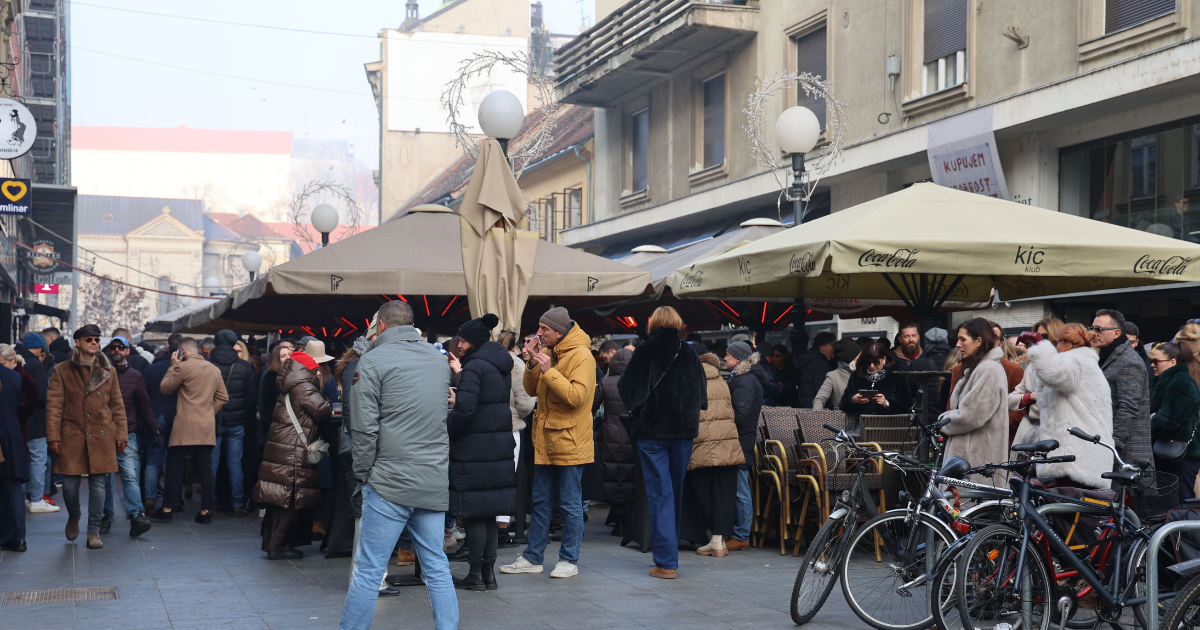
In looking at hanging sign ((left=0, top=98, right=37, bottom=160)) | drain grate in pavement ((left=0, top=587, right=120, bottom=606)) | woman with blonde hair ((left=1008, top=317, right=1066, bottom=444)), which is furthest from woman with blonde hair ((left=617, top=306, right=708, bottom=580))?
hanging sign ((left=0, top=98, right=37, bottom=160))

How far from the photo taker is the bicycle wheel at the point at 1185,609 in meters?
5.16

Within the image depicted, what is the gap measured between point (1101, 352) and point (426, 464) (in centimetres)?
466

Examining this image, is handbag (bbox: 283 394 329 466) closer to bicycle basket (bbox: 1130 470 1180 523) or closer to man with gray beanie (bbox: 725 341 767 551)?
man with gray beanie (bbox: 725 341 767 551)

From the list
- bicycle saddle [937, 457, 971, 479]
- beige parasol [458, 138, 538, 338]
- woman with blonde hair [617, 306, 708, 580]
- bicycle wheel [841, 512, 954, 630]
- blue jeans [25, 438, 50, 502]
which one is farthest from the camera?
blue jeans [25, 438, 50, 502]

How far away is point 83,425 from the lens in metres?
9.46

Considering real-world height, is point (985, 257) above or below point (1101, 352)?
above

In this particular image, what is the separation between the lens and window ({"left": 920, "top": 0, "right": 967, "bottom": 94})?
54.2 feet

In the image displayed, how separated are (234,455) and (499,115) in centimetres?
503

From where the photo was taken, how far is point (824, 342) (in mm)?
11852

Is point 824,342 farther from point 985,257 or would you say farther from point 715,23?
point 715,23

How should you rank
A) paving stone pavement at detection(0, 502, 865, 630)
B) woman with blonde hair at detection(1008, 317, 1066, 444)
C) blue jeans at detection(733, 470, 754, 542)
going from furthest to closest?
blue jeans at detection(733, 470, 754, 542)
woman with blonde hair at detection(1008, 317, 1066, 444)
paving stone pavement at detection(0, 502, 865, 630)

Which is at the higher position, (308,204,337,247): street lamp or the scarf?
(308,204,337,247): street lamp

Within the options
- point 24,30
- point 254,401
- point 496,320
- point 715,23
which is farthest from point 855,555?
point 24,30

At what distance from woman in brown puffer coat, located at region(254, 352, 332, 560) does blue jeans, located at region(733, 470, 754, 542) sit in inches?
134
